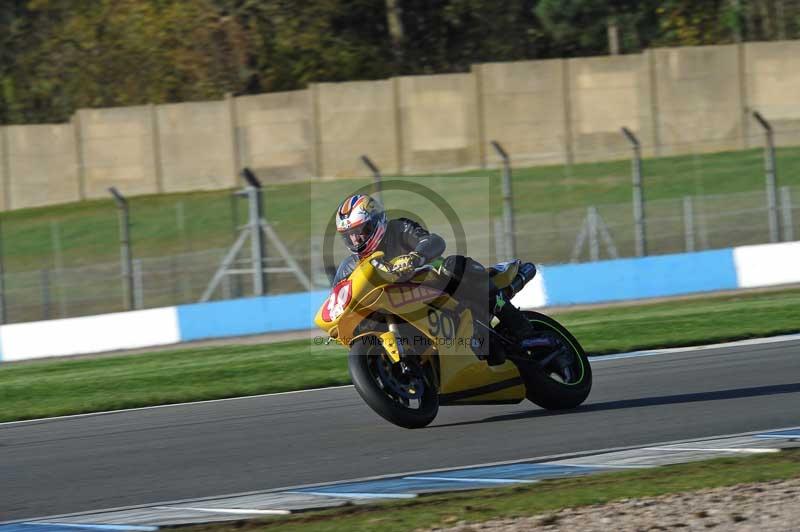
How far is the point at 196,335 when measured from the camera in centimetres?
1908

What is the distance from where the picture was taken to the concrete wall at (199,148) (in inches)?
1341

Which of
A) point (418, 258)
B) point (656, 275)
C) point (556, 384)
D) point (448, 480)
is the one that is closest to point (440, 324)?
point (418, 258)

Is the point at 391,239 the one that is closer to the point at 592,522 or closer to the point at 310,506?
the point at 310,506

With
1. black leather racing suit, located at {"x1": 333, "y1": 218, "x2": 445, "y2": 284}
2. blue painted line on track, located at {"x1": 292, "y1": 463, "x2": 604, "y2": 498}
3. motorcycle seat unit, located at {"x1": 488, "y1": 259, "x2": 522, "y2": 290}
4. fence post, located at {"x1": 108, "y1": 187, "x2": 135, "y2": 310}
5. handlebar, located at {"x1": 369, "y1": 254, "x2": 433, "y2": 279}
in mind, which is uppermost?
fence post, located at {"x1": 108, "y1": 187, "x2": 135, "y2": 310}

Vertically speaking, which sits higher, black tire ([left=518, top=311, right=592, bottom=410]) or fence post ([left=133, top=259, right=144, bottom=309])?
fence post ([left=133, top=259, right=144, bottom=309])

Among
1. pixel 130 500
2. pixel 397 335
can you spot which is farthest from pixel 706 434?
pixel 130 500

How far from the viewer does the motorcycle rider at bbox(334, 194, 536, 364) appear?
27.3 feet

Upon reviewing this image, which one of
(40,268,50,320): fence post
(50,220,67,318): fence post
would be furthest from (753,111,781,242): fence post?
(40,268,50,320): fence post

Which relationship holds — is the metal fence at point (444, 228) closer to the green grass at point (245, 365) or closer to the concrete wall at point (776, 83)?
the concrete wall at point (776, 83)

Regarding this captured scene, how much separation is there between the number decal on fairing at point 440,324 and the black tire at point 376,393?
12.4 inches

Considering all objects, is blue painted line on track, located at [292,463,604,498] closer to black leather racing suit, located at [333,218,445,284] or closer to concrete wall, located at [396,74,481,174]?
black leather racing suit, located at [333,218,445,284]

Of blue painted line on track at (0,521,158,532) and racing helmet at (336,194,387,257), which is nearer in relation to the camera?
blue painted line on track at (0,521,158,532)

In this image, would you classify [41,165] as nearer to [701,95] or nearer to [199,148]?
[199,148]

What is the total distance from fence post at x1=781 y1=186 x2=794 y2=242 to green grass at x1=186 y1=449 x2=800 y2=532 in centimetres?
1493
